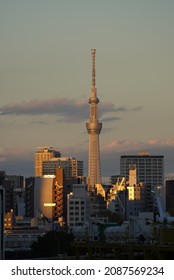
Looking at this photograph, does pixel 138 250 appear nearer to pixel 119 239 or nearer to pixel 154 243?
pixel 154 243

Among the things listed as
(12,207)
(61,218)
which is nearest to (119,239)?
(61,218)

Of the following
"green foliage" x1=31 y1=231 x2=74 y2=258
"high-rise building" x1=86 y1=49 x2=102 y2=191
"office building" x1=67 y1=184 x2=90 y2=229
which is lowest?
"green foliage" x1=31 y1=231 x2=74 y2=258

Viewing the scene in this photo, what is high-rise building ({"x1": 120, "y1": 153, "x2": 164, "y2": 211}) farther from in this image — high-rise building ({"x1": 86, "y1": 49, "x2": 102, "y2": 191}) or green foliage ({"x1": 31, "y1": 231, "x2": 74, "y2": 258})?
green foliage ({"x1": 31, "y1": 231, "x2": 74, "y2": 258})

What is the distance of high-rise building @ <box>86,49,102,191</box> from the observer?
130 m

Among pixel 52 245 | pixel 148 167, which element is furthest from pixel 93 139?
pixel 52 245

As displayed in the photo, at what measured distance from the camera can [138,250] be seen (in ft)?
69.5

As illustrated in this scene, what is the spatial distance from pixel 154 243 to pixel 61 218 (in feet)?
221

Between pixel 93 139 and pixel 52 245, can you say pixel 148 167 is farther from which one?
pixel 52 245

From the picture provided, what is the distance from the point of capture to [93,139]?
440 feet

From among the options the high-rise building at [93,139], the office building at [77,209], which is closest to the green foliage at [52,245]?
the office building at [77,209]

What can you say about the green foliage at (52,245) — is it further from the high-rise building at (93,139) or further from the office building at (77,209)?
the high-rise building at (93,139)

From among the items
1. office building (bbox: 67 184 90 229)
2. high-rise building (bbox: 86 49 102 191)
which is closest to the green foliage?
office building (bbox: 67 184 90 229)

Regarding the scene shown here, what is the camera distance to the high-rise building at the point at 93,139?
426 ft

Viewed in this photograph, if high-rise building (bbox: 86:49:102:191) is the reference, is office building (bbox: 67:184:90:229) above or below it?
below
